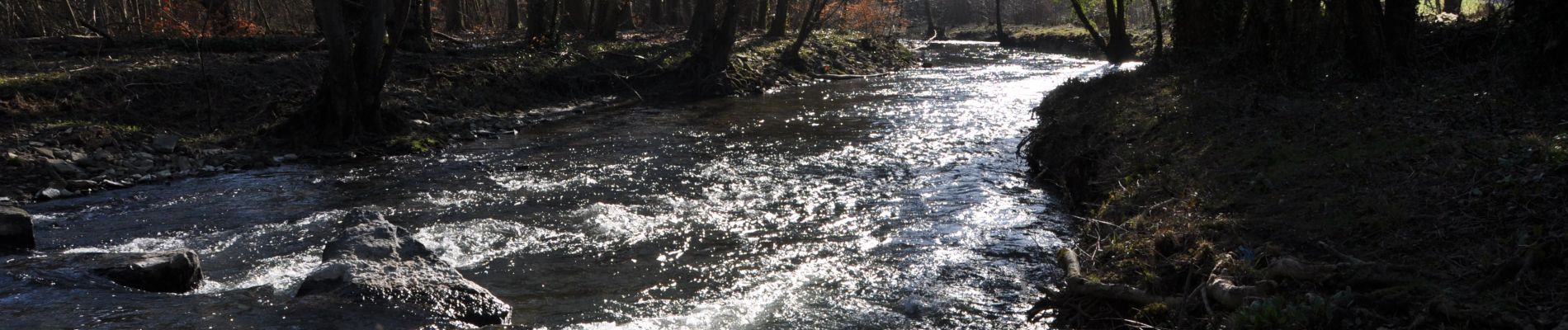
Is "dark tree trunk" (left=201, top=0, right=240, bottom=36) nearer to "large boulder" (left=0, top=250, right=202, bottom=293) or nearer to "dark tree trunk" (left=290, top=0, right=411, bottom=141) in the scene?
"dark tree trunk" (left=290, top=0, right=411, bottom=141)

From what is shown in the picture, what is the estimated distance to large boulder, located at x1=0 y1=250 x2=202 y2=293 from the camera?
6949mm

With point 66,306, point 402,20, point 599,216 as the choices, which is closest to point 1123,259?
point 599,216

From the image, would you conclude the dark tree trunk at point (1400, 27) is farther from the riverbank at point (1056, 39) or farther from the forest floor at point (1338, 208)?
the riverbank at point (1056, 39)

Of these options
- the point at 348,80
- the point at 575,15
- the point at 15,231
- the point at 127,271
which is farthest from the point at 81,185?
the point at 575,15

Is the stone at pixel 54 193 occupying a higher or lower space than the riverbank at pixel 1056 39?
lower

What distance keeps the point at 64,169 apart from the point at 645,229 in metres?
7.00

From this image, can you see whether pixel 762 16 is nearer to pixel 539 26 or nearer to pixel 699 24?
pixel 699 24

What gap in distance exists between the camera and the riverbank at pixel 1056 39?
38812mm

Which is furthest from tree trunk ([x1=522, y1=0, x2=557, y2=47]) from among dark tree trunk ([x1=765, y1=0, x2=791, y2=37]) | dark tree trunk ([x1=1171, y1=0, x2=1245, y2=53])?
dark tree trunk ([x1=1171, y1=0, x2=1245, y2=53])

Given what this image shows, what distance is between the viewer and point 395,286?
6598mm

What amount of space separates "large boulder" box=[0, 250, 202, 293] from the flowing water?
0.14 meters

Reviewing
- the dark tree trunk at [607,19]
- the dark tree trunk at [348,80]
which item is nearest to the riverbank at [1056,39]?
the dark tree trunk at [607,19]

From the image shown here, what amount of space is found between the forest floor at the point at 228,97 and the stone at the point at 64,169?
0.06 feet

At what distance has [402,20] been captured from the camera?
50.1 feet
